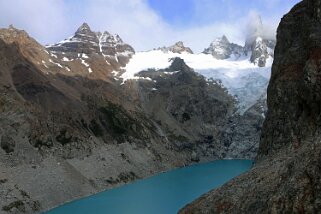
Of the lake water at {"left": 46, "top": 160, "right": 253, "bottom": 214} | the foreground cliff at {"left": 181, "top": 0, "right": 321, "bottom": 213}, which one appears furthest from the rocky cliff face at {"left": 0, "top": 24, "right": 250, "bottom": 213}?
the foreground cliff at {"left": 181, "top": 0, "right": 321, "bottom": 213}

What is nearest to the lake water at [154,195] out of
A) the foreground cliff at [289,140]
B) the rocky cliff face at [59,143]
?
the rocky cliff face at [59,143]

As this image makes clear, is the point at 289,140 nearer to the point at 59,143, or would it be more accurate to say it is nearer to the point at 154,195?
the point at 154,195

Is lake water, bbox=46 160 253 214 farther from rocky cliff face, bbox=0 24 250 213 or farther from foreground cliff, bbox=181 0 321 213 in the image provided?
foreground cliff, bbox=181 0 321 213

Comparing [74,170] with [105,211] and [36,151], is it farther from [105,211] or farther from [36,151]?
[105,211]

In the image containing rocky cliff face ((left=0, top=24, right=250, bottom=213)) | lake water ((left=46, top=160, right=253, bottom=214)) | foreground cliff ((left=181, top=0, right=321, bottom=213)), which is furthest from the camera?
rocky cliff face ((left=0, top=24, right=250, bottom=213))

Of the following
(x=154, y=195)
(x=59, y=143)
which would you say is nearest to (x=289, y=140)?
(x=154, y=195)
